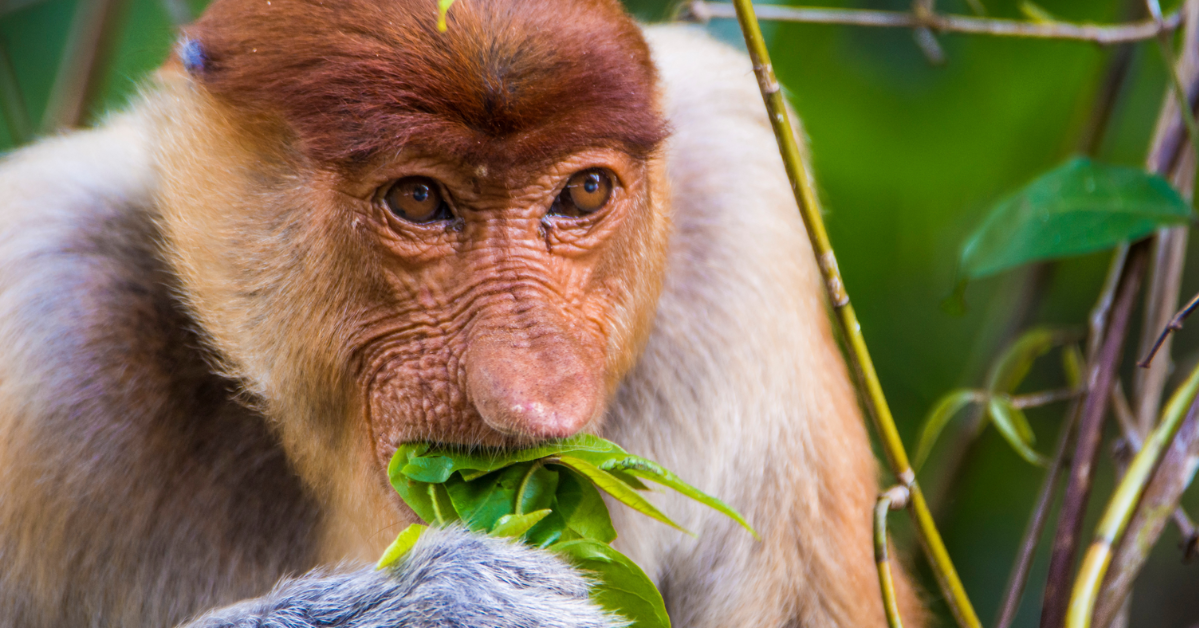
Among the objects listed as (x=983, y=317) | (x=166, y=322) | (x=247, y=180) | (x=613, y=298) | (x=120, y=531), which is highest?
(x=247, y=180)

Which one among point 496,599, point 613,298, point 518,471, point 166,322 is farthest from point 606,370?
point 166,322

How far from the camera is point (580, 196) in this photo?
7.36 feet

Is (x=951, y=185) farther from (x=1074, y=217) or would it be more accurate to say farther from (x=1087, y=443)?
(x=1087, y=443)

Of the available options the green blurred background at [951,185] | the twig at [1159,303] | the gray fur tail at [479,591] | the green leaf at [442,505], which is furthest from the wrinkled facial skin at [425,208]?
the green blurred background at [951,185]

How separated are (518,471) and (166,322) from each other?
1046 mm

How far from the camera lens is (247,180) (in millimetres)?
2244

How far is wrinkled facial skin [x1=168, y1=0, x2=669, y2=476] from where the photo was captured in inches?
80.2

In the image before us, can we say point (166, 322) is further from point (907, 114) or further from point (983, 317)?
point (983, 317)

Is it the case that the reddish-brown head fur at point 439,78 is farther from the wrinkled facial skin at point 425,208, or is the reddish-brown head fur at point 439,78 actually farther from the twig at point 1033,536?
the twig at point 1033,536

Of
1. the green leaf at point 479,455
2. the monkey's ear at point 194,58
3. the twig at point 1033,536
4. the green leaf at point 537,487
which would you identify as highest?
the monkey's ear at point 194,58

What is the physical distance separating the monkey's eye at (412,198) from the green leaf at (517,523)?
0.61 meters

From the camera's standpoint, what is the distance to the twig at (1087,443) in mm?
2713

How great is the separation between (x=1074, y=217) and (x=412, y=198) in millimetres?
1763

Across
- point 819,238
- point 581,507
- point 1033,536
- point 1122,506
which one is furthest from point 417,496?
point 1033,536
